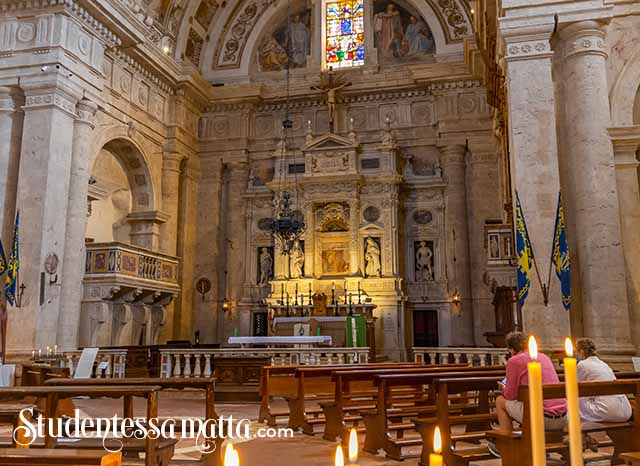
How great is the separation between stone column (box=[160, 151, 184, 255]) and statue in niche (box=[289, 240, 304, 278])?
3.63 meters

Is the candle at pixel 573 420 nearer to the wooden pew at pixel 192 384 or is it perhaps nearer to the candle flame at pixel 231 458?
the candle flame at pixel 231 458

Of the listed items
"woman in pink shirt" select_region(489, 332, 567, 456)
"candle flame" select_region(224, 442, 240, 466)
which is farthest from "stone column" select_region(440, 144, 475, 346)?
"candle flame" select_region(224, 442, 240, 466)

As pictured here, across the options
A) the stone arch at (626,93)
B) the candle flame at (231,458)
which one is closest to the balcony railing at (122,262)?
the stone arch at (626,93)

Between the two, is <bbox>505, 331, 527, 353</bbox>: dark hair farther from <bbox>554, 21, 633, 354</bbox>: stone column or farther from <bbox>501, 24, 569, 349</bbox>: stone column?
<bbox>554, 21, 633, 354</bbox>: stone column

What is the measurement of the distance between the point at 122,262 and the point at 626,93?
11.4 m

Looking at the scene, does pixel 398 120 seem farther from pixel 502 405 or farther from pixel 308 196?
pixel 502 405

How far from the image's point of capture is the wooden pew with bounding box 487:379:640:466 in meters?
3.96

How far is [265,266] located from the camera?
19.9 m

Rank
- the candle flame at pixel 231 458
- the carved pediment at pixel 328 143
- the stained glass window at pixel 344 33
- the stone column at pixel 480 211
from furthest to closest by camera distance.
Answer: the stained glass window at pixel 344 33, the carved pediment at pixel 328 143, the stone column at pixel 480 211, the candle flame at pixel 231 458

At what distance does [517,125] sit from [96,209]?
537 inches

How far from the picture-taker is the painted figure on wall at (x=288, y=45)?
21.3 m

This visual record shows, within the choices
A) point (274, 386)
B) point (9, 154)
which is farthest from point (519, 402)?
point (9, 154)

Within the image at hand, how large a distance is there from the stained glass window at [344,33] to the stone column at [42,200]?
974 cm

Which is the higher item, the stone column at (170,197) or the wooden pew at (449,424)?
the stone column at (170,197)
